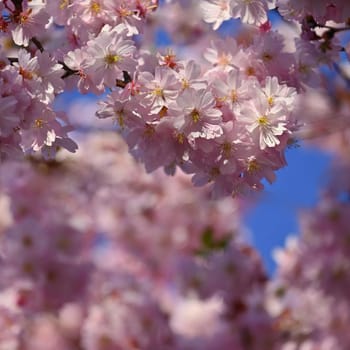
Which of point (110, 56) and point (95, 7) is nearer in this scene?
point (110, 56)

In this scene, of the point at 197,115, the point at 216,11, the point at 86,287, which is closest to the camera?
the point at 197,115

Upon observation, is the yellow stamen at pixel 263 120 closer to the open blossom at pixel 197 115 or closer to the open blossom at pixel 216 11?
the open blossom at pixel 197 115

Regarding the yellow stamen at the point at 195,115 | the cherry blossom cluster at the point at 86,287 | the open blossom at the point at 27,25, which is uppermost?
the cherry blossom cluster at the point at 86,287

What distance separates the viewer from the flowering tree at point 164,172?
1979 millimetres

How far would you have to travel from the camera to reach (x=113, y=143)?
698 centimetres

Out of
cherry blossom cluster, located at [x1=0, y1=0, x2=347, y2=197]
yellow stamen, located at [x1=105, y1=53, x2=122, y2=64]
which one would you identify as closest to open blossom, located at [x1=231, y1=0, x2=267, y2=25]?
cherry blossom cluster, located at [x1=0, y1=0, x2=347, y2=197]

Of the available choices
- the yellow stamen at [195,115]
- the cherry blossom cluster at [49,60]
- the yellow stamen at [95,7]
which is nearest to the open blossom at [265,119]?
the yellow stamen at [195,115]

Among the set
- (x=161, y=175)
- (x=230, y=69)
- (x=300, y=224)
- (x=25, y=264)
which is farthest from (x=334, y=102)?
(x=230, y=69)

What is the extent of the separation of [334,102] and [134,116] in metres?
5.31

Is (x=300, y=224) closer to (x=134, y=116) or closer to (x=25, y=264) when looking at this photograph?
(x=25, y=264)

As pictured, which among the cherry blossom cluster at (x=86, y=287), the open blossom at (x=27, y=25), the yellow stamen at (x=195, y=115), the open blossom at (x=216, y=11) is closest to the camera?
the yellow stamen at (x=195, y=115)

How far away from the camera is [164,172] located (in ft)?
7.75

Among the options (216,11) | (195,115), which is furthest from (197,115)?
(216,11)

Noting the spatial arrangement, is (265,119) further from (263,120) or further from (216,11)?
(216,11)
